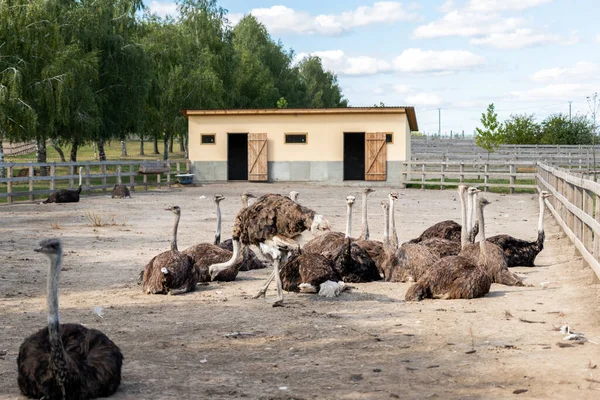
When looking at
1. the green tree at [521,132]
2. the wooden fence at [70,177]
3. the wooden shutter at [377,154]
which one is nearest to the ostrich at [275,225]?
the wooden fence at [70,177]

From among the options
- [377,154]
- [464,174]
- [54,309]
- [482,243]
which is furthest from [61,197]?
[54,309]

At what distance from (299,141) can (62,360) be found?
31.8 meters

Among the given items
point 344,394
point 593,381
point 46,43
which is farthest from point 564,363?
point 46,43

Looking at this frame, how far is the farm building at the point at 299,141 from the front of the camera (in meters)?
35.8

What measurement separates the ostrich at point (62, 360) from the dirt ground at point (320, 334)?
0.78ft

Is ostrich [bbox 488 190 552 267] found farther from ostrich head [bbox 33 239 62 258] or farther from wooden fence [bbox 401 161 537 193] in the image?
wooden fence [bbox 401 161 537 193]

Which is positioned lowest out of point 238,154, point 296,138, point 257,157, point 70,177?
point 70,177

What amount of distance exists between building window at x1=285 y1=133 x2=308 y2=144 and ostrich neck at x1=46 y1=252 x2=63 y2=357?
31.6m

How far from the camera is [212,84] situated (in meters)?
50.9

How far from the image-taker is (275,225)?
9.09m

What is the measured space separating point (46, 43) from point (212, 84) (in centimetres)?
1782

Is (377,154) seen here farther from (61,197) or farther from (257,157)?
(61,197)

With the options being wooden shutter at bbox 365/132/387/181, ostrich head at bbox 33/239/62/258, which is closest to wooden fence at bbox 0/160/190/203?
wooden shutter at bbox 365/132/387/181

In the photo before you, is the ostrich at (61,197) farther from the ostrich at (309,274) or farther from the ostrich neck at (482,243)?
the ostrich neck at (482,243)
